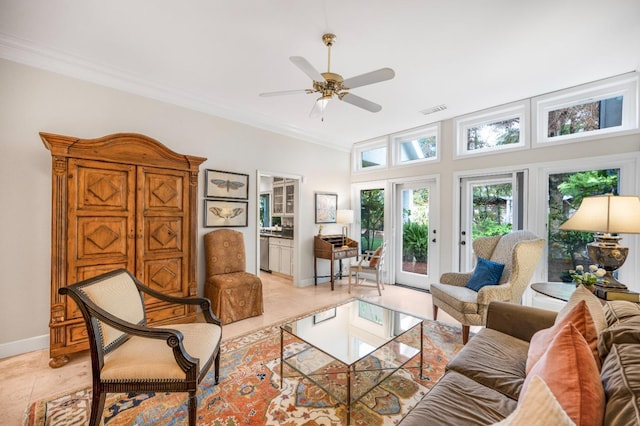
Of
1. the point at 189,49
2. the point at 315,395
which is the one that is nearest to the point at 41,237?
the point at 189,49

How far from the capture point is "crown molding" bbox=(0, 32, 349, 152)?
2.46 metres

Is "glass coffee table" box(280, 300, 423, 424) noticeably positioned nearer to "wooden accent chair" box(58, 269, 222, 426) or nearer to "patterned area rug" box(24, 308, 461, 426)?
"patterned area rug" box(24, 308, 461, 426)

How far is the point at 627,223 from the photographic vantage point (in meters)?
2.02

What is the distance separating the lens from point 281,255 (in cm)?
561

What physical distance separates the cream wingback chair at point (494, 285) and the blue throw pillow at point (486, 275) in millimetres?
36

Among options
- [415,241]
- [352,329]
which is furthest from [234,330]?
[415,241]

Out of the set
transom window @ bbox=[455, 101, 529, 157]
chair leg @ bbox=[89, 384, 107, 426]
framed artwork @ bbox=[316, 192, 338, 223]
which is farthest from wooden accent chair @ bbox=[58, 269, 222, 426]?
transom window @ bbox=[455, 101, 529, 157]

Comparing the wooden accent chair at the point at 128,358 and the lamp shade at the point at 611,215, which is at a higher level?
the lamp shade at the point at 611,215

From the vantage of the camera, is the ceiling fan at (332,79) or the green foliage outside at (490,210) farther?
the green foliage outside at (490,210)

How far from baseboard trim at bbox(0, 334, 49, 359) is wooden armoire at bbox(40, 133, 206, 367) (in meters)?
0.53

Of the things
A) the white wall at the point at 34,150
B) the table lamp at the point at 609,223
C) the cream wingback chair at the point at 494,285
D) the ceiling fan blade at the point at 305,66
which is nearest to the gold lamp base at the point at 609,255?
the table lamp at the point at 609,223

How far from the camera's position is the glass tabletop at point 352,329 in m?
2.00

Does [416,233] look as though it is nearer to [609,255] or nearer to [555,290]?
[555,290]

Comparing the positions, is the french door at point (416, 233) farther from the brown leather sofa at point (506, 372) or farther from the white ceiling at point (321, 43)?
the brown leather sofa at point (506, 372)
